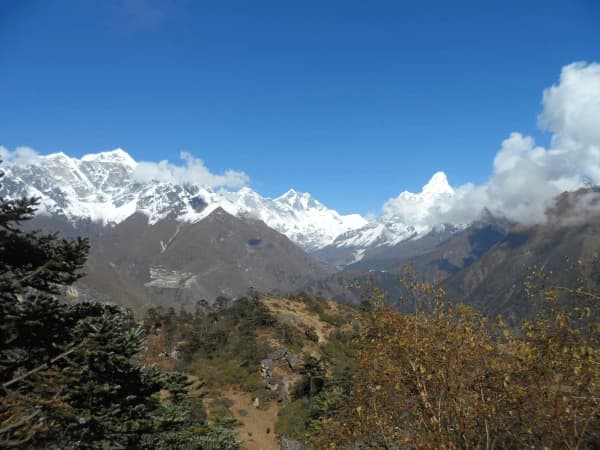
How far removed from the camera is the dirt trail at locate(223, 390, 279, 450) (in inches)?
1570

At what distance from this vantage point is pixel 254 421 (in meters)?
44.7

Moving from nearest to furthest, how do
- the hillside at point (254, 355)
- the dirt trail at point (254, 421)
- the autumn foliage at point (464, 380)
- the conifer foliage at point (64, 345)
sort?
the autumn foliage at point (464, 380)
the conifer foliage at point (64, 345)
the dirt trail at point (254, 421)
the hillside at point (254, 355)

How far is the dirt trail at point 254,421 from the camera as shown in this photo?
39.9 meters

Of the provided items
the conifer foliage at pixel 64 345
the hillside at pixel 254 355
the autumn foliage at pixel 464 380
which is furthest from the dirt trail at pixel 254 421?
the autumn foliage at pixel 464 380

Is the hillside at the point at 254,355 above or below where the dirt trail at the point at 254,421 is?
above

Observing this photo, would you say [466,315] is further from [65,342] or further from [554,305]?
[65,342]

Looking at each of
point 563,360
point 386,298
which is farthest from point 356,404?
point 563,360

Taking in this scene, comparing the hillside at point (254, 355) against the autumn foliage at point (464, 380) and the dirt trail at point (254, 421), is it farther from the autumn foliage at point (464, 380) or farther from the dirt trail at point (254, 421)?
the autumn foliage at point (464, 380)

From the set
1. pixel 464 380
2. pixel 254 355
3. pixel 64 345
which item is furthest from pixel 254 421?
pixel 464 380

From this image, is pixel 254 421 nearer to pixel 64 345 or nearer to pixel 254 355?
pixel 254 355

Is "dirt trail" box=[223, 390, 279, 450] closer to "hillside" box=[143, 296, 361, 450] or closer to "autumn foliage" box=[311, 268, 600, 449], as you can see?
"hillside" box=[143, 296, 361, 450]

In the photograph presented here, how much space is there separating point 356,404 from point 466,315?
12.3 ft

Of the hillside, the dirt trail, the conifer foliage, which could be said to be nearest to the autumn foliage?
the conifer foliage

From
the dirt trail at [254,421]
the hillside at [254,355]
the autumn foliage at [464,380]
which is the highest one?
the autumn foliage at [464,380]
